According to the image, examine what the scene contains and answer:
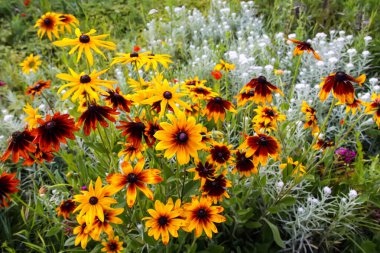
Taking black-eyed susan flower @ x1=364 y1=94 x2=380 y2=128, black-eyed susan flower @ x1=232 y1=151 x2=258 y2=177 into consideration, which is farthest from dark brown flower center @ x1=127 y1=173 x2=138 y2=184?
black-eyed susan flower @ x1=364 y1=94 x2=380 y2=128

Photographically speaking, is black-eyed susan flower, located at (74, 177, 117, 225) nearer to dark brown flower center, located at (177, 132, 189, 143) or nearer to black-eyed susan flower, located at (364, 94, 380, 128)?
dark brown flower center, located at (177, 132, 189, 143)

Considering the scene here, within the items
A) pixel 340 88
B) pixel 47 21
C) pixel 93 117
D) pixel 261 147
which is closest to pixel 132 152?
pixel 93 117

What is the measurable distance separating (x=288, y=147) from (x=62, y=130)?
3.66 ft

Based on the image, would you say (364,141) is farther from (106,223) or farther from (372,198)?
(106,223)

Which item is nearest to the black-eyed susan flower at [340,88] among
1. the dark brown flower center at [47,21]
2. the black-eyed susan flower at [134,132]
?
the black-eyed susan flower at [134,132]

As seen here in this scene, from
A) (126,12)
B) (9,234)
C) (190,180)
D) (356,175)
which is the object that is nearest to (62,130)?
(190,180)

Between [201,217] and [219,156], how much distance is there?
9.6 inches

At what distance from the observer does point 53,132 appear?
106 cm

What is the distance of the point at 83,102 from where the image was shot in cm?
140

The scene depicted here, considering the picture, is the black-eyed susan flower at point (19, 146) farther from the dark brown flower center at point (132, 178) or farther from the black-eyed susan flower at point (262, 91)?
the black-eyed susan flower at point (262, 91)

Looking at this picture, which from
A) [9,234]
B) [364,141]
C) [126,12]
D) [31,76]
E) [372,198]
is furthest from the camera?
[126,12]

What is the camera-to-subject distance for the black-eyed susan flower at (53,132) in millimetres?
1034

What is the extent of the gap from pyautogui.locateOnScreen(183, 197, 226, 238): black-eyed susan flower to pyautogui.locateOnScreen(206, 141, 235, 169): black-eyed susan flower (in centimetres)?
16

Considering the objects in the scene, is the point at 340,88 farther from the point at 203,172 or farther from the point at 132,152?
the point at 132,152
